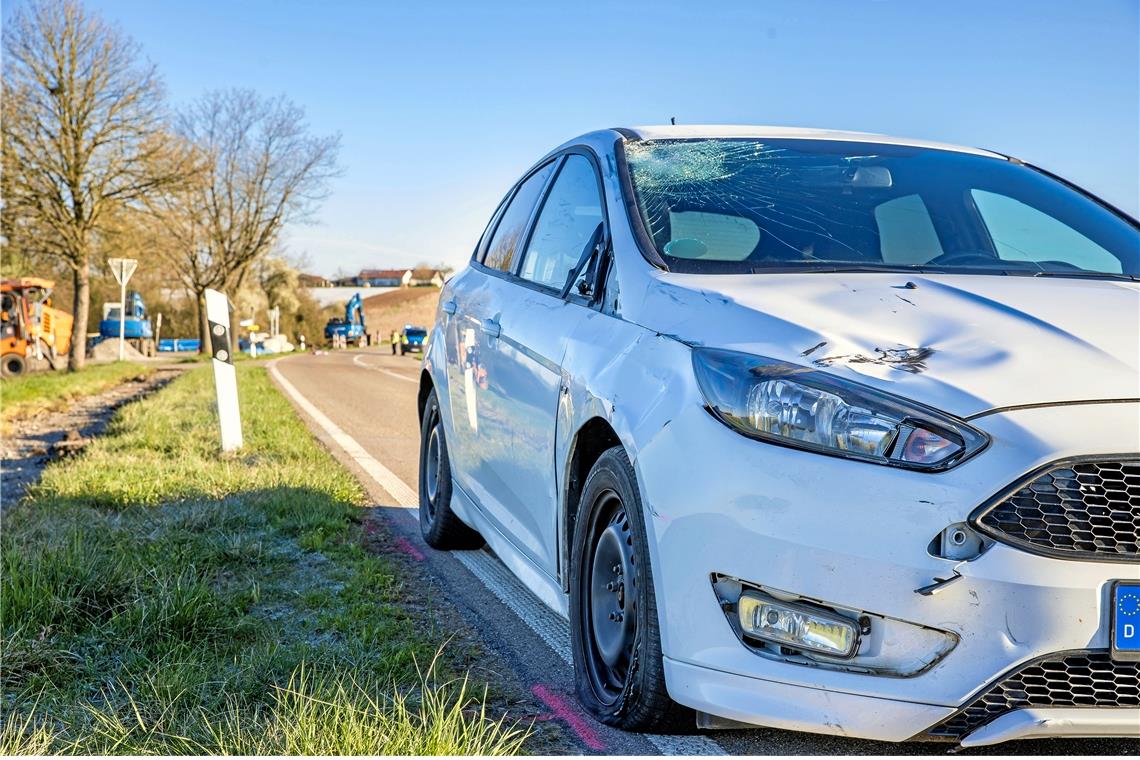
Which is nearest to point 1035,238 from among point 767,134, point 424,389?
point 767,134

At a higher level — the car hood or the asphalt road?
the car hood

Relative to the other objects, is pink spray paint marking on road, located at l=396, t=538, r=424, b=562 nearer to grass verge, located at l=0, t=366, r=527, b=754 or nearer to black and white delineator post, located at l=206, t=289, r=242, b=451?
grass verge, located at l=0, t=366, r=527, b=754

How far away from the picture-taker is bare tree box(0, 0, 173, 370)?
2752 centimetres

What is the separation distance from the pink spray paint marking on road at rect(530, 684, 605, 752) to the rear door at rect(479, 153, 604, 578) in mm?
360

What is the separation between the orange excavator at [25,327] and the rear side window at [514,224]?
25731 millimetres

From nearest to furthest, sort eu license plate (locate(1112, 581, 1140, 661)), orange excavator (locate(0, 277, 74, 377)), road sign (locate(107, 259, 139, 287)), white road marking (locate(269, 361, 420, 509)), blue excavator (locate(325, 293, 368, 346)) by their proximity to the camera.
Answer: eu license plate (locate(1112, 581, 1140, 661)) → white road marking (locate(269, 361, 420, 509)) → road sign (locate(107, 259, 139, 287)) → orange excavator (locate(0, 277, 74, 377)) → blue excavator (locate(325, 293, 368, 346))

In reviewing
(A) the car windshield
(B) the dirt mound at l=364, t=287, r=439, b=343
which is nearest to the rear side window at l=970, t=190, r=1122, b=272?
(A) the car windshield

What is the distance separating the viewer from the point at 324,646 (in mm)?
3396

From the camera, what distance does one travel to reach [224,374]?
26.1ft

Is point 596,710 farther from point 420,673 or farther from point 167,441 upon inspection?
point 167,441

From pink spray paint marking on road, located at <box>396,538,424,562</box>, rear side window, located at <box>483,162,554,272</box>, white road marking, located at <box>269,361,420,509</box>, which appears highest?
rear side window, located at <box>483,162,554,272</box>

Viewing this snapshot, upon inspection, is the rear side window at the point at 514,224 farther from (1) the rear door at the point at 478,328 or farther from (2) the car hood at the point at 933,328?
(2) the car hood at the point at 933,328

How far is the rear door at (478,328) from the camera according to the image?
4.37 metres

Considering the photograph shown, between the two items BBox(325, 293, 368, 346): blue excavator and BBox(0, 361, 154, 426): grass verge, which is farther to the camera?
BBox(325, 293, 368, 346): blue excavator
